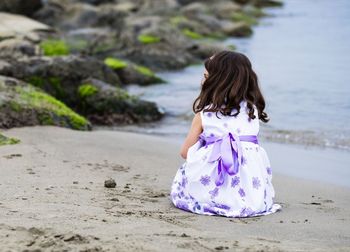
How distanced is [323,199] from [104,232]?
2550 millimetres

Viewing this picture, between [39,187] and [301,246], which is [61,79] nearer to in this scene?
[39,187]

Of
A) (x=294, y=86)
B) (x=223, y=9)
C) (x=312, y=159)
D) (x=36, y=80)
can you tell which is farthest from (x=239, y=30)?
(x=312, y=159)

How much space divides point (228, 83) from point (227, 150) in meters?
0.50

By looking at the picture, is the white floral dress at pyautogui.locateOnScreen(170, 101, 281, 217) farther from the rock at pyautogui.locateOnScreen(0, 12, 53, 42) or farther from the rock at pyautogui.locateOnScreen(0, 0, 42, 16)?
the rock at pyautogui.locateOnScreen(0, 0, 42, 16)

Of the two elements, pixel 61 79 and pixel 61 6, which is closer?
pixel 61 79

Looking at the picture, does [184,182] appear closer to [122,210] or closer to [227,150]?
[227,150]

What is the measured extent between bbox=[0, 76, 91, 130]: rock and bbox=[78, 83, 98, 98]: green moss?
5.53ft

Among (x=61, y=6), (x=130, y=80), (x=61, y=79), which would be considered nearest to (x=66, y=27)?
(x=61, y=6)

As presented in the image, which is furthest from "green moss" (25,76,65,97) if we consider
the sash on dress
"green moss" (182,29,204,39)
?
"green moss" (182,29,204,39)

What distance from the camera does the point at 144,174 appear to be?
20.8 ft

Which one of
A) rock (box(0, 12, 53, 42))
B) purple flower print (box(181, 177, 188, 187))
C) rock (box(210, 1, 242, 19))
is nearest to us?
purple flower print (box(181, 177, 188, 187))

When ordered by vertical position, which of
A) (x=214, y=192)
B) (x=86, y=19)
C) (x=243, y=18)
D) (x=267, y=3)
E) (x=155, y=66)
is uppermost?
(x=267, y=3)

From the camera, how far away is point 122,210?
15.1 ft

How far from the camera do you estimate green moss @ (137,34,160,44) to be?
19.0 m
